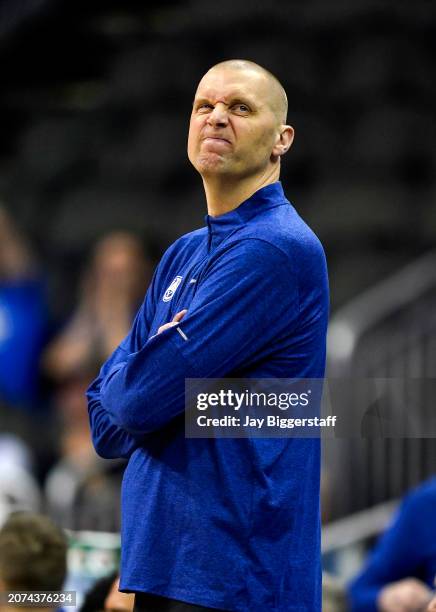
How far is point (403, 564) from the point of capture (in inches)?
141

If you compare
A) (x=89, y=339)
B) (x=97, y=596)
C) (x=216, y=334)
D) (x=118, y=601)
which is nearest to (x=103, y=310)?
(x=89, y=339)

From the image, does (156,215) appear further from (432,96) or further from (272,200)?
(272,200)

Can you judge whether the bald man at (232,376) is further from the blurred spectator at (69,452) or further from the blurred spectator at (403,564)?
the blurred spectator at (69,452)

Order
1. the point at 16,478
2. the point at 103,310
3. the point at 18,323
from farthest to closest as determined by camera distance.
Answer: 1. the point at 18,323
2. the point at 103,310
3. the point at 16,478

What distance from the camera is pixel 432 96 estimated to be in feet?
21.3

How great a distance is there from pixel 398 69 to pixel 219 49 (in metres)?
0.94

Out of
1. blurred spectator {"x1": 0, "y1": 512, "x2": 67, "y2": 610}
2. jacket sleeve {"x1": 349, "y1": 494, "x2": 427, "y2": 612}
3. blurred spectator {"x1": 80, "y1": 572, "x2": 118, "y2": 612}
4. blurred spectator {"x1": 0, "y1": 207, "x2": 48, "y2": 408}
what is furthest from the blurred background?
blurred spectator {"x1": 0, "y1": 512, "x2": 67, "y2": 610}

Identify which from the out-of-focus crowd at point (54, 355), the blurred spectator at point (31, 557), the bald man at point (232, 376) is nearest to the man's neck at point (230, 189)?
the bald man at point (232, 376)

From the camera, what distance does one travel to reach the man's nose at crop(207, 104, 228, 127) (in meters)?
2.20

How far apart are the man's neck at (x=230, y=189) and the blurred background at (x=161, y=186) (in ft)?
9.68

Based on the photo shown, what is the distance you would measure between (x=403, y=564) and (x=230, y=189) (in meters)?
1.68

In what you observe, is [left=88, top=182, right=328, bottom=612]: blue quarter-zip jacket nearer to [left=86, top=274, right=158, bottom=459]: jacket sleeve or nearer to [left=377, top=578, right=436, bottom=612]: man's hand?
[left=86, top=274, right=158, bottom=459]: jacket sleeve

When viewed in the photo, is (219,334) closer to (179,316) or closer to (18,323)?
(179,316)

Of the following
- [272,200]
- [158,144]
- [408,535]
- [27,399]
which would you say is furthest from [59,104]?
[272,200]
